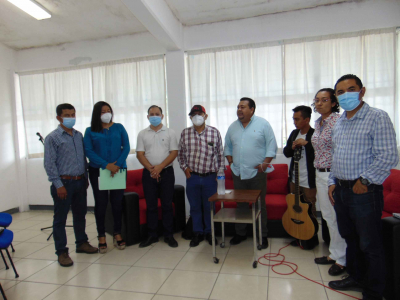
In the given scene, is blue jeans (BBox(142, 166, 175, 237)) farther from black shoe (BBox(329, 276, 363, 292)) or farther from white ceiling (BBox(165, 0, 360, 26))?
white ceiling (BBox(165, 0, 360, 26))

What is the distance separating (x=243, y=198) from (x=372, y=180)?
1113 millimetres

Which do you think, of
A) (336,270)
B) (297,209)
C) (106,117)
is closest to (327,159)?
(297,209)

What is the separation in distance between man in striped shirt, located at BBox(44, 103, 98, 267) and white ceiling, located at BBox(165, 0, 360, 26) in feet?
7.30

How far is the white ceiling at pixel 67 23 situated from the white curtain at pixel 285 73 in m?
1.25

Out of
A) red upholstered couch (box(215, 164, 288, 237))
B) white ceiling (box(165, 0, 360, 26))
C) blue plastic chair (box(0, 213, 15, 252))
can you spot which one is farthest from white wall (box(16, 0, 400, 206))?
blue plastic chair (box(0, 213, 15, 252))

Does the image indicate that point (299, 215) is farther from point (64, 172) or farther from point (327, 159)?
point (64, 172)

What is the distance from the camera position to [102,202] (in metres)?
3.12

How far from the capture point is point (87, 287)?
244 centimetres

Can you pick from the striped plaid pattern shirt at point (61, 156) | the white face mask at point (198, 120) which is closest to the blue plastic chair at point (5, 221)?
the striped plaid pattern shirt at point (61, 156)

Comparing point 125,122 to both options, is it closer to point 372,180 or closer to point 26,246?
point 26,246

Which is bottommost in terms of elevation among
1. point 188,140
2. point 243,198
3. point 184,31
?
point 243,198

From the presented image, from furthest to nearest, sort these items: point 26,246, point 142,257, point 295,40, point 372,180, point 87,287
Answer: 1. point 295,40
2. point 26,246
3. point 142,257
4. point 87,287
5. point 372,180

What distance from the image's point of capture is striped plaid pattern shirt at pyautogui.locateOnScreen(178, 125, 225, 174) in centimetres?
318

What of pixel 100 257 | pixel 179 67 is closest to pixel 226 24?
pixel 179 67
